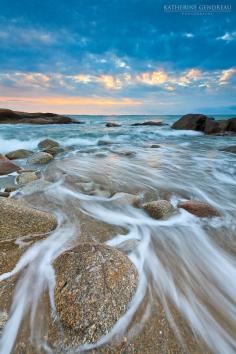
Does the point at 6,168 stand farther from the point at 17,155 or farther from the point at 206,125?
the point at 206,125

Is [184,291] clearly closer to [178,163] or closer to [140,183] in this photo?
[140,183]

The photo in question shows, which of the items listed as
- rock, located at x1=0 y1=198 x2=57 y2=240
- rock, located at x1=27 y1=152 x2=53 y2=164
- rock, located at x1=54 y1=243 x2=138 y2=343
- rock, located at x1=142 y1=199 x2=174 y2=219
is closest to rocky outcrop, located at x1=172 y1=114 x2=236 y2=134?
rock, located at x1=27 y1=152 x2=53 y2=164

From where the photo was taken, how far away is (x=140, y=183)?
5.69m

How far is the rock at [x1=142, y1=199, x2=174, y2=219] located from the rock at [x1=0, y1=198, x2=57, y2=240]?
5.13 ft

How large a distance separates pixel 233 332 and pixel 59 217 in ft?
8.67

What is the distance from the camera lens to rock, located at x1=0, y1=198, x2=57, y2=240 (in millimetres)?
2936

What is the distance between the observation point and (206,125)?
20.1 meters

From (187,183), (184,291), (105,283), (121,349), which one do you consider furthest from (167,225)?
(187,183)

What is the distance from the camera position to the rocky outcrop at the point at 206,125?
19.5 metres

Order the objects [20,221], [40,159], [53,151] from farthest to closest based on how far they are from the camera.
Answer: [53,151], [40,159], [20,221]

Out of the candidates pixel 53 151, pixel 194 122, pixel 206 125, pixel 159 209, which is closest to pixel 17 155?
pixel 53 151

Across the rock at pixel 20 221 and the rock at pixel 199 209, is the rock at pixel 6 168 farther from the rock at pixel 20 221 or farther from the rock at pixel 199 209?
the rock at pixel 199 209

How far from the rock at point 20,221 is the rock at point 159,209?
5.13 ft

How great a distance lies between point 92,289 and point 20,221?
5.19 ft
